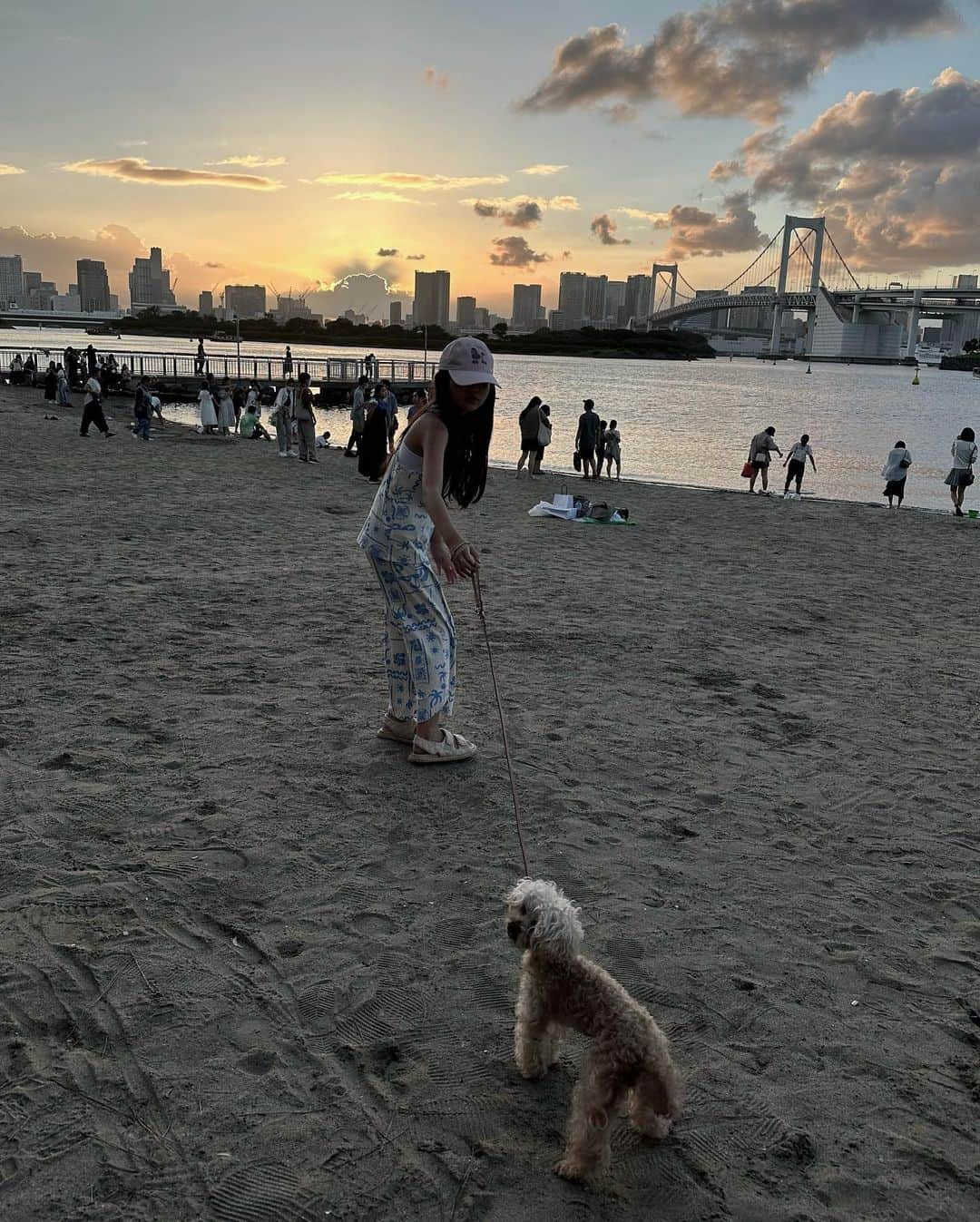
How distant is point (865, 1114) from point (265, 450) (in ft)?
57.0

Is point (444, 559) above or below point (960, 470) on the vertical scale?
above

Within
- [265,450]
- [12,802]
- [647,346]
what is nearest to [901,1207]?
[12,802]

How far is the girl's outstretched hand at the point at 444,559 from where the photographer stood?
3242mm

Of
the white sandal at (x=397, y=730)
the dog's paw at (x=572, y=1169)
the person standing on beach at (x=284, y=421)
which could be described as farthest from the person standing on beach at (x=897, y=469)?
the dog's paw at (x=572, y=1169)

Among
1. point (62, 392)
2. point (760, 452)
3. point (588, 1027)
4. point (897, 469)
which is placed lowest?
point (588, 1027)

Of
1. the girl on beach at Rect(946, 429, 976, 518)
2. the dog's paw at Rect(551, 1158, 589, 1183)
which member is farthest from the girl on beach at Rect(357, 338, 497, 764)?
the girl on beach at Rect(946, 429, 976, 518)

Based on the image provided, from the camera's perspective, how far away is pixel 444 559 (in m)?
3.27

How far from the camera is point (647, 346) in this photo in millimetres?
126938

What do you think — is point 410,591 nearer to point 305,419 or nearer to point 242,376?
point 305,419

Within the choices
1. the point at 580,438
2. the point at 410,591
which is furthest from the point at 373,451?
the point at 580,438

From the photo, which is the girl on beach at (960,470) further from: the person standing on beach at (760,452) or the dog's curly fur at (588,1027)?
the dog's curly fur at (588,1027)

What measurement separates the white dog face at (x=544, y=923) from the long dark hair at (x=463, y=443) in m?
1.55

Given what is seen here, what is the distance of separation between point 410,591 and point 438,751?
787 millimetres

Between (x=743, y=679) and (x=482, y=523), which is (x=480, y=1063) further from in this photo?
(x=482, y=523)
